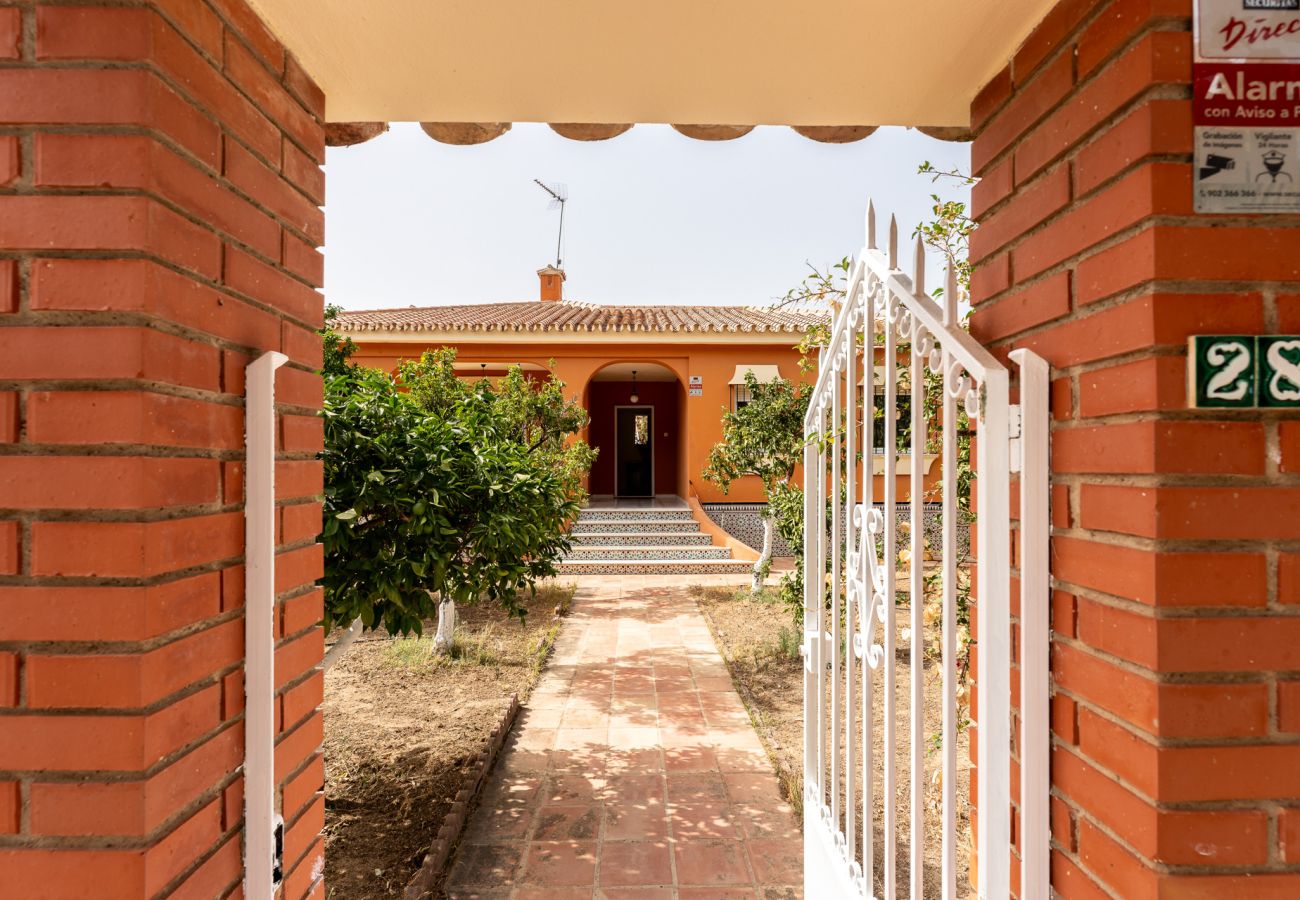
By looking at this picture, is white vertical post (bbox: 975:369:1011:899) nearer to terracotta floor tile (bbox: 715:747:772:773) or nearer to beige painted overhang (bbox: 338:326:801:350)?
terracotta floor tile (bbox: 715:747:772:773)

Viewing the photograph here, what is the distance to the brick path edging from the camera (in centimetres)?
283

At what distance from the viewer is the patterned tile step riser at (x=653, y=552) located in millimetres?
10969

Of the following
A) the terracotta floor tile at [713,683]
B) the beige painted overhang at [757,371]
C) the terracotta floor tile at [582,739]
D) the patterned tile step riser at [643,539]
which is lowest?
the terracotta floor tile at [582,739]

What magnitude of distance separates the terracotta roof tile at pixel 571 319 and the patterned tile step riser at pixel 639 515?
356cm

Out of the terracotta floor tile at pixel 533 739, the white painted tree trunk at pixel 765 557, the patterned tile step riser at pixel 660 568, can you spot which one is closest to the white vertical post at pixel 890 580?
the terracotta floor tile at pixel 533 739

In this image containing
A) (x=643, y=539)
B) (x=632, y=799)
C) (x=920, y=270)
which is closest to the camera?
(x=920, y=270)

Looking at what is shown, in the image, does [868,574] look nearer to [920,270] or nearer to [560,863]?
[920,270]

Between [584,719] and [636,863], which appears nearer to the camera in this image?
[636,863]

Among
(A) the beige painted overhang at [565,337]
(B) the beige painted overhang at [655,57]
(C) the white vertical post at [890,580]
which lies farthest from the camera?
(A) the beige painted overhang at [565,337]

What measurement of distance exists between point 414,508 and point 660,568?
290 inches

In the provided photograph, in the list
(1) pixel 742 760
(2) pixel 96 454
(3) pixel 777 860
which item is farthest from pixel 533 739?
(2) pixel 96 454

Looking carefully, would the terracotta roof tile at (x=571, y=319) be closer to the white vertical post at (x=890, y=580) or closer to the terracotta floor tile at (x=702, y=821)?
the terracotta floor tile at (x=702, y=821)

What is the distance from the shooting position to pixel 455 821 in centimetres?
333

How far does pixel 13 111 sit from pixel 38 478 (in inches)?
21.3
